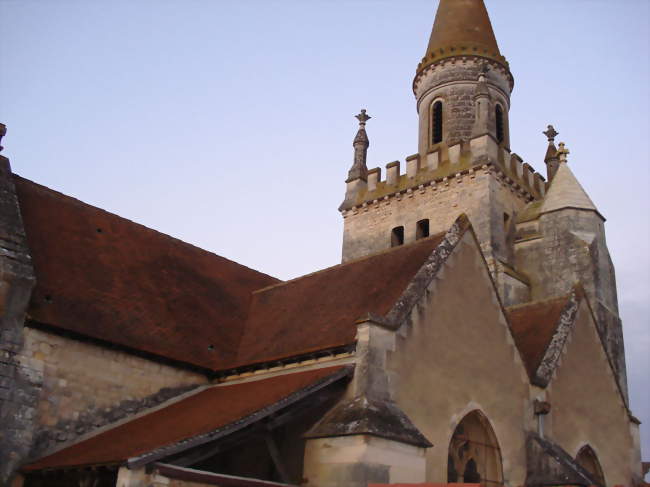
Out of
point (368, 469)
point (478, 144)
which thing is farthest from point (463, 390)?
point (478, 144)

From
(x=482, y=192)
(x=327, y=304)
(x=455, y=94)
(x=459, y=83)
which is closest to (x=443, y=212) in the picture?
(x=482, y=192)

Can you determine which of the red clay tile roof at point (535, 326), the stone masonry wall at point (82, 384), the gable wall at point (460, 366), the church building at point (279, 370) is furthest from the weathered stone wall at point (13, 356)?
the red clay tile roof at point (535, 326)

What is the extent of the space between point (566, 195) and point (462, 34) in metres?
8.37

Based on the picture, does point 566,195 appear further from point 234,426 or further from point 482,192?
point 234,426

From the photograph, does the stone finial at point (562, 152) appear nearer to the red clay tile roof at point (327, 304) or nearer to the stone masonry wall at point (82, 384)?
the red clay tile roof at point (327, 304)

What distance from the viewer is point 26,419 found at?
12812mm

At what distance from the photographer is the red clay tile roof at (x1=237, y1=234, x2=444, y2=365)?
14.8m

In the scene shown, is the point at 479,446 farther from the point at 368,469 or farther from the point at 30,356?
the point at 30,356

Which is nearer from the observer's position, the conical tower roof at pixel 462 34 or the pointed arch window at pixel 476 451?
the pointed arch window at pixel 476 451

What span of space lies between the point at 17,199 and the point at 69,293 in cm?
240

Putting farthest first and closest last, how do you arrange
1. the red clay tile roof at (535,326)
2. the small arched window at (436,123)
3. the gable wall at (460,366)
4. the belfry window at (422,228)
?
1. the small arched window at (436,123)
2. the belfry window at (422,228)
3. the red clay tile roof at (535,326)
4. the gable wall at (460,366)

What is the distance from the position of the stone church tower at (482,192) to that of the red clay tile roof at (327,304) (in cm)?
760

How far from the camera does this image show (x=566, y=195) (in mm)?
25422

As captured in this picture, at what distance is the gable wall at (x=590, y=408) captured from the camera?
17344 mm
